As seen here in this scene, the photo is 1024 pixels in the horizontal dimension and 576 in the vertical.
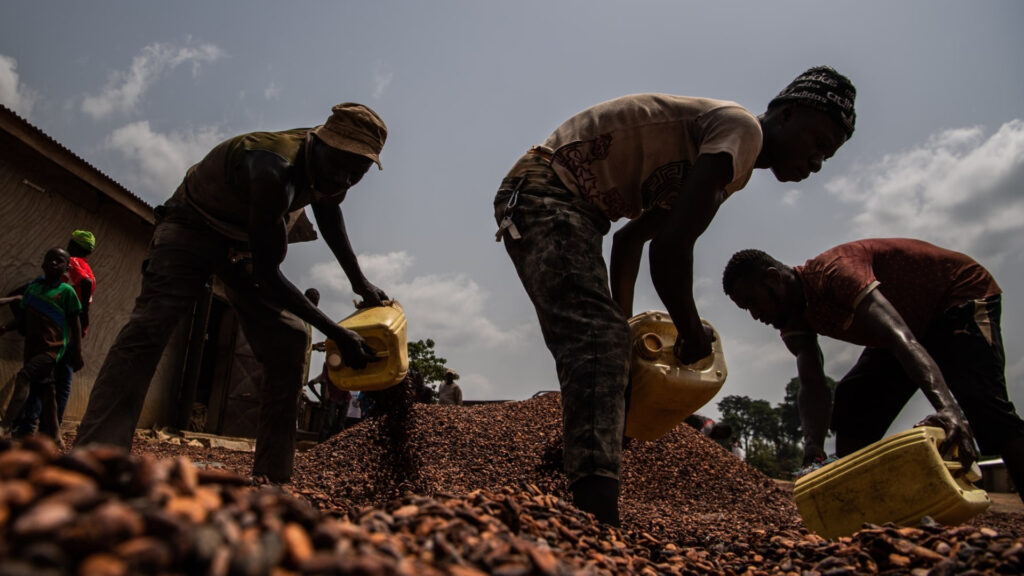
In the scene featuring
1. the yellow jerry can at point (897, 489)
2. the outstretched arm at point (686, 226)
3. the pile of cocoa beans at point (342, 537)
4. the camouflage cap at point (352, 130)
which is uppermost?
the camouflage cap at point (352, 130)

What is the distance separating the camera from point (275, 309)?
9.86 feet

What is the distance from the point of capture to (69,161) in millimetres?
6160

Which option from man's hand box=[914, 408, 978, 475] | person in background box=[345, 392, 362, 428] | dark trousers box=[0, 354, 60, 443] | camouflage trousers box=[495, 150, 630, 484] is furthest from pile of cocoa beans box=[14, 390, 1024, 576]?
person in background box=[345, 392, 362, 428]

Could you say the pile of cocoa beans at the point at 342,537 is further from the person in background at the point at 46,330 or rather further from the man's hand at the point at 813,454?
the person in background at the point at 46,330

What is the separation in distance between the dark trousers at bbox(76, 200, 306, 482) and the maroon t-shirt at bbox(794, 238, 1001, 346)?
8.10 feet

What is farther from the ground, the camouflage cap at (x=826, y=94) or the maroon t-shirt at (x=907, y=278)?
the camouflage cap at (x=826, y=94)

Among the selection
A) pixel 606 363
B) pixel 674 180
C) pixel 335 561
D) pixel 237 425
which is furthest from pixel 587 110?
pixel 237 425

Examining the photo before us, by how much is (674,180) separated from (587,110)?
407 mm

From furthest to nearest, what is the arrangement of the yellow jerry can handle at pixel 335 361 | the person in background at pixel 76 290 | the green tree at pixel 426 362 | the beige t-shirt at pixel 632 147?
the green tree at pixel 426 362 < the person in background at pixel 76 290 < the yellow jerry can handle at pixel 335 361 < the beige t-shirt at pixel 632 147

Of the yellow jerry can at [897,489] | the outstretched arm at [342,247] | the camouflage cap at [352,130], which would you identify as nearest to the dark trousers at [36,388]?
the outstretched arm at [342,247]

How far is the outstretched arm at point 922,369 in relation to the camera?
2059 mm

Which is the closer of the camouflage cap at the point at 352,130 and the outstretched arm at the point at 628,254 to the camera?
the outstretched arm at the point at 628,254

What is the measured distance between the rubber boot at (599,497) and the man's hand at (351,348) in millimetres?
1507

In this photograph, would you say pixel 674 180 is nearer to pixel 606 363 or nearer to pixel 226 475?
pixel 606 363
